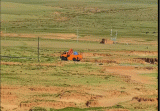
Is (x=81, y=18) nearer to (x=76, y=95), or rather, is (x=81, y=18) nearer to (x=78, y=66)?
(x=78, y=66)

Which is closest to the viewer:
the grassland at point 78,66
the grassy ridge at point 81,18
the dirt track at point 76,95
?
the dirt track at point 76,95

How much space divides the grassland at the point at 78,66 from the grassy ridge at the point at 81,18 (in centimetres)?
15

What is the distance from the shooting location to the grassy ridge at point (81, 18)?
72562 millimetres

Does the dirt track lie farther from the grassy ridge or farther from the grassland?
the grassy ridge

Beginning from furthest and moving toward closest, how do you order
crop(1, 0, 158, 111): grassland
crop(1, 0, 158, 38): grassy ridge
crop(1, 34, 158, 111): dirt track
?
1. crop(1, 0, 158, 38): grassy ridge
2. crop(1, 0, 158, 111): grassland
3. crop(1, 34, 158, 111): dirt track

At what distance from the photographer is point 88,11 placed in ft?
326

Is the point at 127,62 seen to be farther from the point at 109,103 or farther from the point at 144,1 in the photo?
the point at 144,1

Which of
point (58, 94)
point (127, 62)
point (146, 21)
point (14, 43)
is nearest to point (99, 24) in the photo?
point (146, 21)

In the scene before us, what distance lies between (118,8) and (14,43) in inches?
2078

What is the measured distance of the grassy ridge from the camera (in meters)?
72.6

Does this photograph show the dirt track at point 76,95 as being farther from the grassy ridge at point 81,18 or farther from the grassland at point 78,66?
the grassy ridge at point 81,18

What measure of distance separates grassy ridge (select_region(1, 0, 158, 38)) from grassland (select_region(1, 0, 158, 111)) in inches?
5.9

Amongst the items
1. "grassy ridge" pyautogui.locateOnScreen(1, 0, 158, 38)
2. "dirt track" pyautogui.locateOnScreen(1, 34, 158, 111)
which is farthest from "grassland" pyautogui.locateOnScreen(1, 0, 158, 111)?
"grassy ridge" pyautogui.locateOnScreen(1, 0, 158, 38)

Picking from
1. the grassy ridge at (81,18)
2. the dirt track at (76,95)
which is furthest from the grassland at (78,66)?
the grassy ridge at (81,18)
